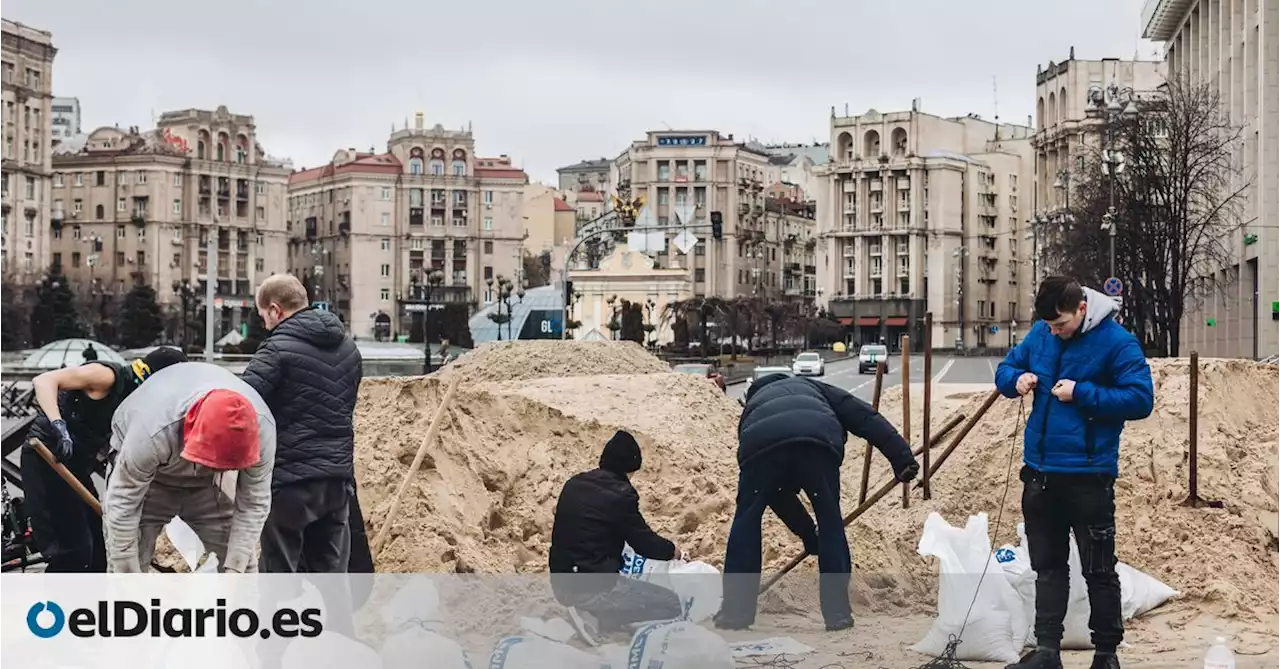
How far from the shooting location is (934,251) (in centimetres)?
11081

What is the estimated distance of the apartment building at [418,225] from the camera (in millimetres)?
112125

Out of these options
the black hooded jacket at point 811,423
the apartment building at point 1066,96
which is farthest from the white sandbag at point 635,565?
the apartment building at point 1066,96

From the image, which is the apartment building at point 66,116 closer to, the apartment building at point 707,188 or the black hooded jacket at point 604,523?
the apartment building at point 707,188

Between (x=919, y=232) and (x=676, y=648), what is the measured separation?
107 metres

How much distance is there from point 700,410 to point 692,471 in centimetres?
203

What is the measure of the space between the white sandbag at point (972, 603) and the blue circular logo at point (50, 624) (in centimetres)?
360

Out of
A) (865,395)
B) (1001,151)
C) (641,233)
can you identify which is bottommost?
(865,395)

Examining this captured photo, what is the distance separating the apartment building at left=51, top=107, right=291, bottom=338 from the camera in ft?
346

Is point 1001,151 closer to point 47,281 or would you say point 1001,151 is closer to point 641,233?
point 641,233

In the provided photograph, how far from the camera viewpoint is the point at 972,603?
6863 millimetres

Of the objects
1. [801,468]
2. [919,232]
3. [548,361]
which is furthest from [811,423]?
[919,232]

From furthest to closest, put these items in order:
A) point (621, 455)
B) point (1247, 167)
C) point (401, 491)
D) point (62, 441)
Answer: point (1247, 167) → point (401, 491) → point (621, 455) → point (62, 441)

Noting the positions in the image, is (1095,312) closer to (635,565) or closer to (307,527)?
(635,565)

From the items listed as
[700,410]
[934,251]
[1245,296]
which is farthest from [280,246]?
[700,410]
